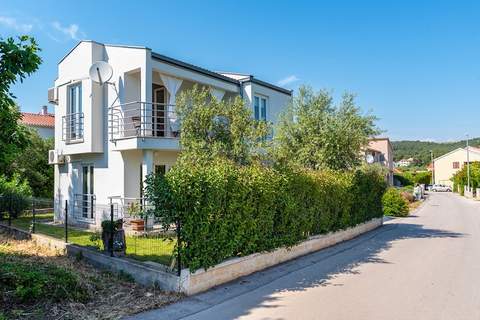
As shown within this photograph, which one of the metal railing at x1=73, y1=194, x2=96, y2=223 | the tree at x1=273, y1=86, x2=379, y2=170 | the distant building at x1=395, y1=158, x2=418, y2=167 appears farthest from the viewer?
the distant building at x1=395, y1=158, x2=418, y2=167

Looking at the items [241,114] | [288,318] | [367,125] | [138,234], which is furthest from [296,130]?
[288,318]

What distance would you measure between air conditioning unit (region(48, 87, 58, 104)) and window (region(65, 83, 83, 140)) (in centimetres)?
144

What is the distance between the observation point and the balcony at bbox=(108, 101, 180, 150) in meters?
13.5

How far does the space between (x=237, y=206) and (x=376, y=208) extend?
12.2 metres

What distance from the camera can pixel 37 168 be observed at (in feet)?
83.4

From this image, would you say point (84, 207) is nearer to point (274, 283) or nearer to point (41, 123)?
point (274, 283)

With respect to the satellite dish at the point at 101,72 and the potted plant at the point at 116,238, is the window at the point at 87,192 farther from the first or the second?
the potted plant at the point at 116,238

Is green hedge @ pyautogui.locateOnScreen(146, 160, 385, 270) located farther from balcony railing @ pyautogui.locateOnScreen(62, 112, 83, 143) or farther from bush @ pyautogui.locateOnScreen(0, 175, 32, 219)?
bush @ pyautogui.locateOnScreen(0, 175, 32, 219)

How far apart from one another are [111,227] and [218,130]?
14.0ft

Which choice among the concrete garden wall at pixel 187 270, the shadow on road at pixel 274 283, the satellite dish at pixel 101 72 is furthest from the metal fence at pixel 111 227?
the satellite dish at pixel 101 72

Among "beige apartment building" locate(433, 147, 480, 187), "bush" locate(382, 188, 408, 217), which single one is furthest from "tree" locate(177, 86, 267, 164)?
"beige apartment building" locate(433, 147, 480, 187)

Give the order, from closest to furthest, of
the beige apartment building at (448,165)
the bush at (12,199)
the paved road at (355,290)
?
1. the paved road at (355,290)
2. the bush at (12,199)
3. the beige apartment building at (448,165)

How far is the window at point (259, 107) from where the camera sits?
794 inches

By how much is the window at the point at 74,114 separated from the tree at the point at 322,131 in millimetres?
9026
